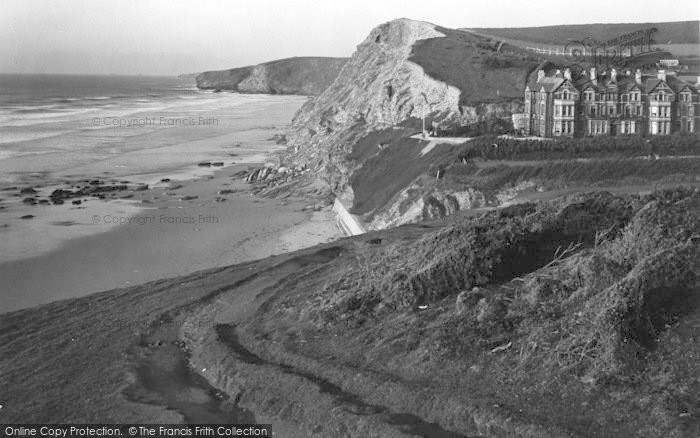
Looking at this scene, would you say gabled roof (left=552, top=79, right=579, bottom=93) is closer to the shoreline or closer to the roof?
the roof

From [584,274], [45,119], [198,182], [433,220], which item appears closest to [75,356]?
[584,274]

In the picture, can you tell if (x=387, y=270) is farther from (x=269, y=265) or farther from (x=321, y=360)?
(x=269, y=265)

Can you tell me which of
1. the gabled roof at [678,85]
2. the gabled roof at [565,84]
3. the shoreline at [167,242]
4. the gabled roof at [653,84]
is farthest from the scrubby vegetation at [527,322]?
the gabled roof at [678,85]

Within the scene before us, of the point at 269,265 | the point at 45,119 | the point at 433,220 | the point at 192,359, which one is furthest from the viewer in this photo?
the point at 45,119

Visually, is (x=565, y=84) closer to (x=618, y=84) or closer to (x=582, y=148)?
(x=618, y=84)

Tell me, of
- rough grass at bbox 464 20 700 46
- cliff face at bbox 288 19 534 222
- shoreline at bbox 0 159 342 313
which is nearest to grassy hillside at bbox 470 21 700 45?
rough grass at bbox 464 20 700 46

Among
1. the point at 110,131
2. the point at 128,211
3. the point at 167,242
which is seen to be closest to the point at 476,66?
the point at 128,211
